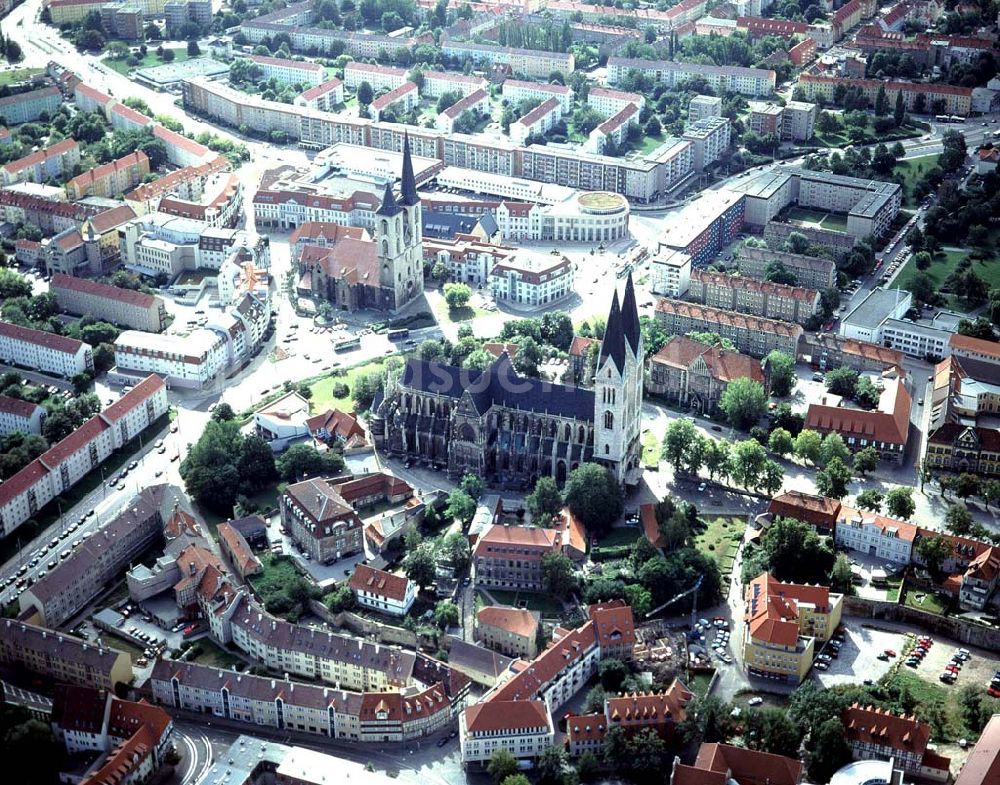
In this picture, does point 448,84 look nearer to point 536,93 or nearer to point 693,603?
point 536,93

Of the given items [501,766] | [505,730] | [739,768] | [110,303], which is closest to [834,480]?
[739,768]

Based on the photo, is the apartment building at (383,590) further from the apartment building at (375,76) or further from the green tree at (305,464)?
the apartment building at (375,76)

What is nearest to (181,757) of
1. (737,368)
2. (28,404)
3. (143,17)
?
(28,404)

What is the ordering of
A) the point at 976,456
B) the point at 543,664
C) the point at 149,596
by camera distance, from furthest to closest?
the point at 976,456
the point at 149,596
the point at 543,664

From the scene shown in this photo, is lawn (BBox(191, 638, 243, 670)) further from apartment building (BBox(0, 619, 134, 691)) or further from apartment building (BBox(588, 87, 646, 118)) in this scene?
apartment building (BBox(588, 87, 646, 118))

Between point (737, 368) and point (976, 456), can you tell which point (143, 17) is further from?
point (976, 456)

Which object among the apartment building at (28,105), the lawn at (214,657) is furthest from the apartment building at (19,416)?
the apartment building at (28,105)
